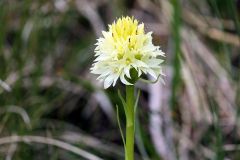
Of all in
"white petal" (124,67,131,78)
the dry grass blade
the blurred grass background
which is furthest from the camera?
the blurred grass background

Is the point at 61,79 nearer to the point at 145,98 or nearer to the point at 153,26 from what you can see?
the point at 145,98

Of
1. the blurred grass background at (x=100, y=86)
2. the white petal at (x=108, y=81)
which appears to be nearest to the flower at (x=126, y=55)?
the white petal at (x=108, y=81)

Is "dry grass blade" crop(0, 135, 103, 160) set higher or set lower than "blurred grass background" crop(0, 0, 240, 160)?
lower

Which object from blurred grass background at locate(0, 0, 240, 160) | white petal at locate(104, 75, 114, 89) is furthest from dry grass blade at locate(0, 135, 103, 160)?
white petal at locate(104, 75, 114, 89)

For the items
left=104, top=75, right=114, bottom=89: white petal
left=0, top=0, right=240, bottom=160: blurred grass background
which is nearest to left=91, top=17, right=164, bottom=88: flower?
left=104, top=75, right=114, bottom=89: white petal

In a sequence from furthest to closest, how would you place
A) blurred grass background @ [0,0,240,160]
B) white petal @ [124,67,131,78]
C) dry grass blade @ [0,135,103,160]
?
blurred grass background @ [0,0,240,160]
dry grass blade @ [0,135,103,160]
white petal @ [124,67,131,78]

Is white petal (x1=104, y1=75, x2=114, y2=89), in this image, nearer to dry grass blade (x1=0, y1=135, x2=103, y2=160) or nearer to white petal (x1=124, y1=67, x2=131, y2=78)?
white petal (x1=124, y1=67, x2=131, y2=78)

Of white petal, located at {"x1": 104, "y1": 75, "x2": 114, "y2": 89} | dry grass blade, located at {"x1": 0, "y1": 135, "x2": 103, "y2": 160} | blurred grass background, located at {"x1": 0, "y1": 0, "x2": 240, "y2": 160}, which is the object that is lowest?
white petal, located at {"x1": 104, "y1": 75, "x2": 114, "y2": 89}

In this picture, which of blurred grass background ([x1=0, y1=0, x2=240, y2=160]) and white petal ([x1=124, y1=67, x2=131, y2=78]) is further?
blurred grass background ([x1=0, y1=0, x2=240, y2=160])
